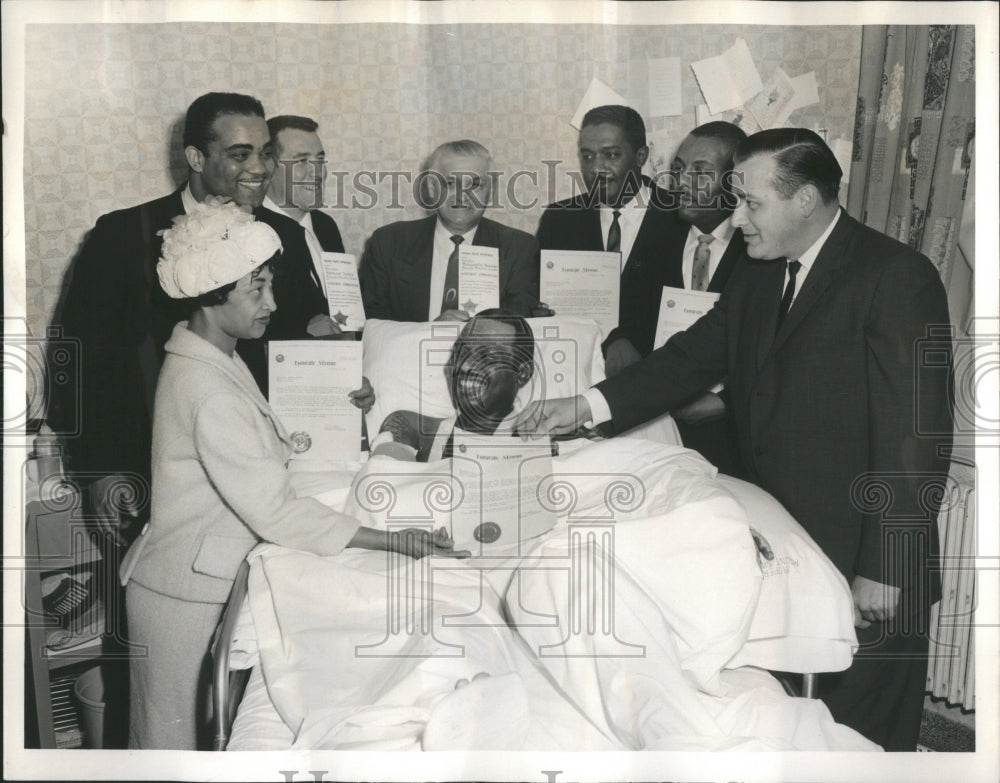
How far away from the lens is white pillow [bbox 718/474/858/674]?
1.81 meters

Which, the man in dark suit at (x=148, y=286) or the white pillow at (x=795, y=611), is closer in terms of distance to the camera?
the white pillow at (x=795, y=611)

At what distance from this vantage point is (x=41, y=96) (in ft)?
6.36

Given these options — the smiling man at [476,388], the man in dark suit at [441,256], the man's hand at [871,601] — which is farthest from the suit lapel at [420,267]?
the man's hand at [871,601]

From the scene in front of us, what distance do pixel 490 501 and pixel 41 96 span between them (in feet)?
4.17

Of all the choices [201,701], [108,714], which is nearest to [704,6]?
[201,701]

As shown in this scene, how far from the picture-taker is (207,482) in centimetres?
188

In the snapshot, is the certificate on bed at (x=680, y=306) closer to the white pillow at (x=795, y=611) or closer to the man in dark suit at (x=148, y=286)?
the white pillow at (x=795, y=611)

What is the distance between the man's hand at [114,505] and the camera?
6.40ft

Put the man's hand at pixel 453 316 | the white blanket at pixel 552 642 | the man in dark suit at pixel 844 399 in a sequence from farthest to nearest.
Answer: the man's hand at pixel 453 316 < the man in dark suit at pixel 844 399 < the white blanket at pixel 552 642

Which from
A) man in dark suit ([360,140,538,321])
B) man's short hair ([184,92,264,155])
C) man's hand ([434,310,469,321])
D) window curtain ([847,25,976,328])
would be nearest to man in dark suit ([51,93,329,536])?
man's short hair ([184,92,264,155])

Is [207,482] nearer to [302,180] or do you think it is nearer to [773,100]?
[302,180]

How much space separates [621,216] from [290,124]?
72 centimetres

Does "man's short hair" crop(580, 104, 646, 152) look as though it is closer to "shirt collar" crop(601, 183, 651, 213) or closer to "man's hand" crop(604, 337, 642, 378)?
"shirt collar" crop(601, 183, 651, 213)

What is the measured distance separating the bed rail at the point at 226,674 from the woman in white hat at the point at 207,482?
0.04m
